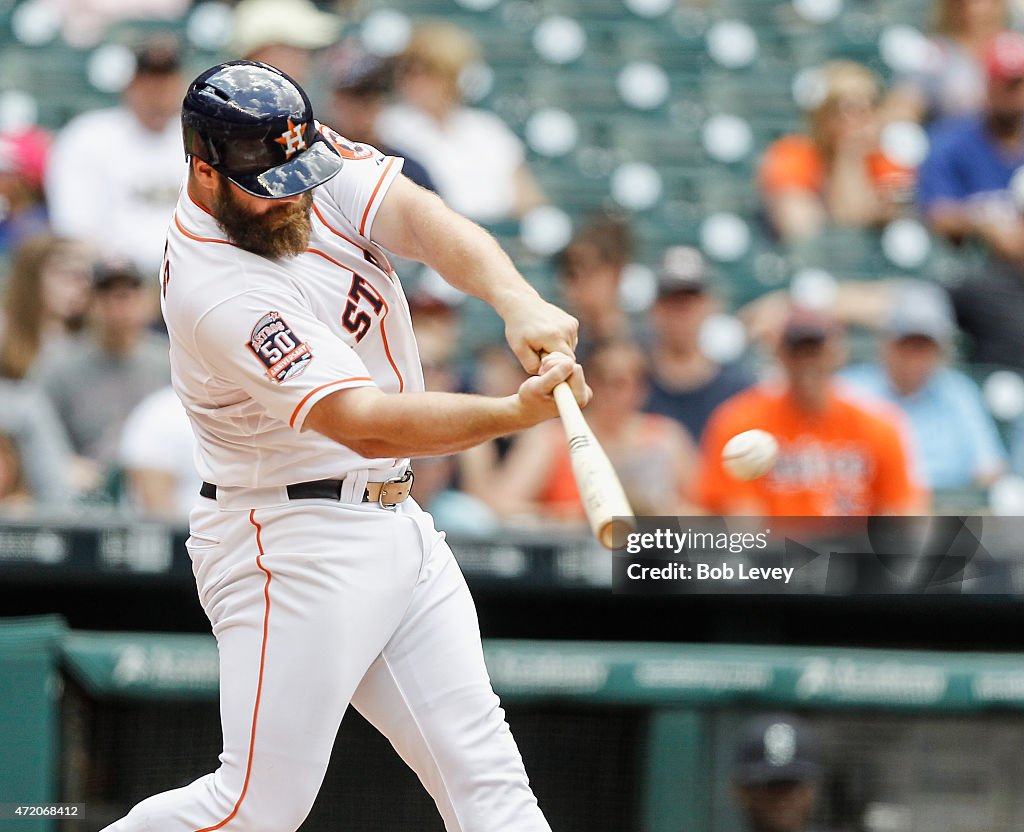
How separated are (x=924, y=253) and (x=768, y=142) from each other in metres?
1.09

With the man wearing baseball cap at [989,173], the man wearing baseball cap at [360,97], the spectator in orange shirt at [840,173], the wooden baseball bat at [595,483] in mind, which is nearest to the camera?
the wooden baseball bat at [595,483]

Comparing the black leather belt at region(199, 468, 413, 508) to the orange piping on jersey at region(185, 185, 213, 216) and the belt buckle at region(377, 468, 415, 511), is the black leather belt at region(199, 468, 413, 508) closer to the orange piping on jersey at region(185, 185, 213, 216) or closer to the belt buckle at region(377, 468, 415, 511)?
the belt buckle at region(377, 468, 415, 511)

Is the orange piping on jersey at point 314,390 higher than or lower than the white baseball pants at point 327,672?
higher

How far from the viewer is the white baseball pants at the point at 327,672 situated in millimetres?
2834

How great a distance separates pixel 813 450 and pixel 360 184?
2.40m

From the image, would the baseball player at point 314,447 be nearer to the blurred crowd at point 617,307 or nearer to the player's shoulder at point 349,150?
the player's shoulder at point 349,150

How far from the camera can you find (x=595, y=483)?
8.21ft

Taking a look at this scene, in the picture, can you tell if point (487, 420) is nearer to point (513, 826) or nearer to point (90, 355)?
point (513, 826)

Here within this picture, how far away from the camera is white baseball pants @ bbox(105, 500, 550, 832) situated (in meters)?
2.83

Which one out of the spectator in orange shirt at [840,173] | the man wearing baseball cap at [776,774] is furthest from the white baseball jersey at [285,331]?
the spectator in orange shirt at [840,173]

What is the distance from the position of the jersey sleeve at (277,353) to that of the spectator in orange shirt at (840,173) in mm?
4387

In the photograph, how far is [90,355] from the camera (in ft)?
17.6

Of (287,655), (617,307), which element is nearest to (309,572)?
(287,655)

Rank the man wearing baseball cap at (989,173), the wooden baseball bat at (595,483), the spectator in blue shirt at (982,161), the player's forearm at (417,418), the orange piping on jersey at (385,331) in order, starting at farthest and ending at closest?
the spectator in blue shirt at (982,161) → the man wearing baseball cap at (989,173) → the orange piping on jersey at (385,331) → the player's forearm at (417,418) → the wooden baseball bat at (595,483)
